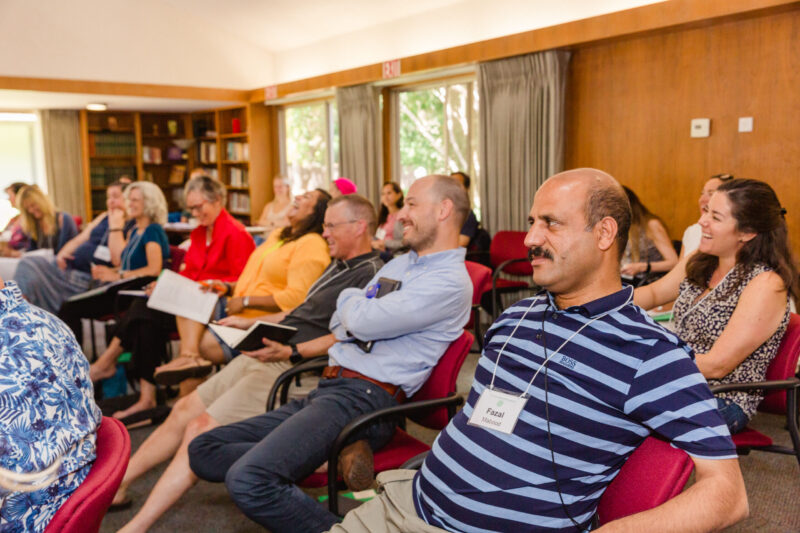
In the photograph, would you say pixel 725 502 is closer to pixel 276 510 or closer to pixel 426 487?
pixel 426 487

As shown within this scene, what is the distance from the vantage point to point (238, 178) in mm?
10930

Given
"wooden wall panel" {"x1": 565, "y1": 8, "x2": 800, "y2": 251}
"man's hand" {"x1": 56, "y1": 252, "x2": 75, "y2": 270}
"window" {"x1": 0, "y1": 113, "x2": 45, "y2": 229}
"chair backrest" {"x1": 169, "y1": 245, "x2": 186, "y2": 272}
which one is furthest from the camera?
"window" {"x1": 0, "y1": 113, "x2": 45, "y2": 229}

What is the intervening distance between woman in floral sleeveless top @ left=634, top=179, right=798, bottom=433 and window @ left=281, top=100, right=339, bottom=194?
7514 millimetres

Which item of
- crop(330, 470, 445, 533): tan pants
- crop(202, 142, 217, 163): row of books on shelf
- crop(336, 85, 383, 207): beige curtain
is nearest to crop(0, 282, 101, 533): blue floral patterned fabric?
crop(330, 470, 445, 533): tan pants

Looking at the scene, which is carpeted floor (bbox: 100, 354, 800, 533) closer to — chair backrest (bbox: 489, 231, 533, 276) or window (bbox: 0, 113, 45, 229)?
chair backrest (bbox: 489, 231, 533, 276)

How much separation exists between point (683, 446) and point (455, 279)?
109 cm

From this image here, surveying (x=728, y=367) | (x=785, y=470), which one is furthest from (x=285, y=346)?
(x=785, y=470)

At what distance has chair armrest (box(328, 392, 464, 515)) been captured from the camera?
192cm

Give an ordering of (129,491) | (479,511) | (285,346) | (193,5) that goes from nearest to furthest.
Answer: (479,511)
(285,346)
(129,491)
(193,5)

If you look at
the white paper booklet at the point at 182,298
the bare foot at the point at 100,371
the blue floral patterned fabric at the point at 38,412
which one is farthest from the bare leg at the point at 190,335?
the blue floral patterned fabric at the point at 38,412

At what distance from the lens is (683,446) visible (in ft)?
4.05

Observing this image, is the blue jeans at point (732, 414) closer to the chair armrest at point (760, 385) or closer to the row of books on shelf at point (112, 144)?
the chair armrest at point (760, 385)

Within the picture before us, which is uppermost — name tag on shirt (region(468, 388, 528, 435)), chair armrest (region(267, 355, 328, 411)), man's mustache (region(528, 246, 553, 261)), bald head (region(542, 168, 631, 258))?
bald head (region(542, 168, 631, 258))

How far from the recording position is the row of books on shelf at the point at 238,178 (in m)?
10.8
